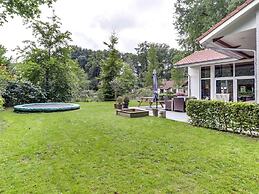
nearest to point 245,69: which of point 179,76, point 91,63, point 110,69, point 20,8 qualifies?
point 20,8

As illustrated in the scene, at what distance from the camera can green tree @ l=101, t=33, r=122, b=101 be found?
985 inches

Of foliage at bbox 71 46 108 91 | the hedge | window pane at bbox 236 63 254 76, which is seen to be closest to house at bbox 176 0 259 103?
window pane at bbox 236 63 254 76

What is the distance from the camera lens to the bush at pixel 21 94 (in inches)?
712

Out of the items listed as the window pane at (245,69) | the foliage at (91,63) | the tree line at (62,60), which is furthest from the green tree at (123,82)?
the foliage at (91,63)

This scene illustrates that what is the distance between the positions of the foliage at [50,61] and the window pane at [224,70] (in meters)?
14.0

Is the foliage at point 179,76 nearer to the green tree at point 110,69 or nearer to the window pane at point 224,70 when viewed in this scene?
the green tree at point 110,69

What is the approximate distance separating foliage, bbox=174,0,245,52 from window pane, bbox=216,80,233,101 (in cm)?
870

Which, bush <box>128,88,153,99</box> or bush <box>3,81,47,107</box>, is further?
bush <box>128,88,153,99</box>

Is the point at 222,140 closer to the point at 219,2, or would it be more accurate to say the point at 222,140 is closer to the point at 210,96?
the point at 210,96

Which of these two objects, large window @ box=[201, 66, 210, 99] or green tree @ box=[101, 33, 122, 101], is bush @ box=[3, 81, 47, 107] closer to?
green tree @ box=[101, 33, 122, 101]

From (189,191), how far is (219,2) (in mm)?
23311

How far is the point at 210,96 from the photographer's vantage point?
16.2 meters

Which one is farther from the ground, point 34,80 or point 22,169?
point 34,80

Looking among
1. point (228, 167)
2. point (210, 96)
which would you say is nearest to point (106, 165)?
point (228, 167)
